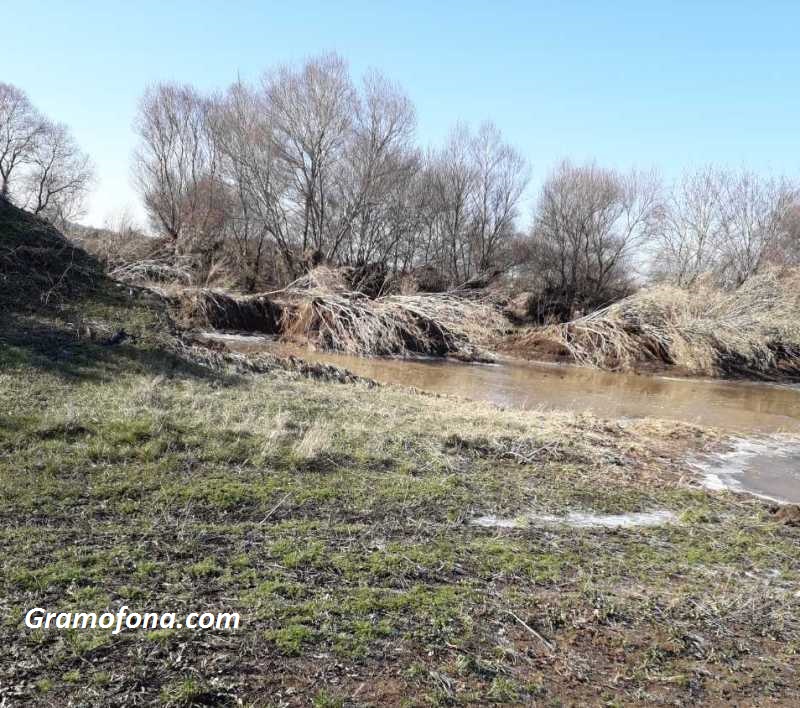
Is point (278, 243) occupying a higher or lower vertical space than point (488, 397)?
higher

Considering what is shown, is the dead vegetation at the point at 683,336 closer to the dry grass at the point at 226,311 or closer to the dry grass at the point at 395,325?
the dry grass at the point at 395,325

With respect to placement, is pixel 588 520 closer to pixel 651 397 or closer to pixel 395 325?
pixel 651 397

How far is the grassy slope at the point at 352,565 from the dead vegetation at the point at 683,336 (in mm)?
14419

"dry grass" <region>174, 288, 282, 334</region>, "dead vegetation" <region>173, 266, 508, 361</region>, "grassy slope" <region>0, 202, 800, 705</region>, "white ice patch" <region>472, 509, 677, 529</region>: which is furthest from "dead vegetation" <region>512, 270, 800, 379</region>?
"white ice patch" <region>472, 509, 677, 529</region>

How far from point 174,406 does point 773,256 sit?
107 ft

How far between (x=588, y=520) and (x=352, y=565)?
2.59m

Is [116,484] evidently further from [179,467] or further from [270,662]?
[270,662]

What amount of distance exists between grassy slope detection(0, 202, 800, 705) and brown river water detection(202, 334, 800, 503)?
195cm

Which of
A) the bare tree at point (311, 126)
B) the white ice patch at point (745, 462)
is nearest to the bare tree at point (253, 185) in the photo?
the bare tree at point (311, 126)

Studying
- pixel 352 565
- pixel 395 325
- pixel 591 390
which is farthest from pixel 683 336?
pixel 352 565

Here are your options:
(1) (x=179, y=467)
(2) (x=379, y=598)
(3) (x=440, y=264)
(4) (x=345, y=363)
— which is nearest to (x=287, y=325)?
(4) (x=345, y=363)

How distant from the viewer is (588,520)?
5.86 m

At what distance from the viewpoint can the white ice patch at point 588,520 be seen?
5504mm

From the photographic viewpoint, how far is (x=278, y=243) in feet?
90.0
